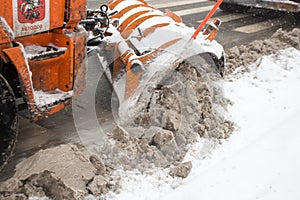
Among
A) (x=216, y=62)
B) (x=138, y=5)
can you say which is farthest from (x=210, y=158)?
(x=138, y=5)

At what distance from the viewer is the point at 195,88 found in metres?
4.54

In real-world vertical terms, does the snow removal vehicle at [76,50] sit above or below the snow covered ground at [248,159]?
above

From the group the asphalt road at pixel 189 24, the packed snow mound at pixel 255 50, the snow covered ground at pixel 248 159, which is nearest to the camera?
the snow covered ground at pixel 248 159

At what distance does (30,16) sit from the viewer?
3.39 m

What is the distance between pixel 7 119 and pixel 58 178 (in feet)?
1.94

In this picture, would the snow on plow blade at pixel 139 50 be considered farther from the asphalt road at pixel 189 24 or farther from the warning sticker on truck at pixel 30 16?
the warning sticker on truck at pixel 30 16

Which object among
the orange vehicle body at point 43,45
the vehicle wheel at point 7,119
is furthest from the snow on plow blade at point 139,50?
the vehicle wheel at point 7,119

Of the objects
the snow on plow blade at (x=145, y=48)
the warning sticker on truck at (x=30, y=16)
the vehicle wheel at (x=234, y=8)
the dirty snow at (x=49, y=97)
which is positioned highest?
the warning sticker on truck at (x=30, y=16)

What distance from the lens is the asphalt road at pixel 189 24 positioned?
4.14 metres

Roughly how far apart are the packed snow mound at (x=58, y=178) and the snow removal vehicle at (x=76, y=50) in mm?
222

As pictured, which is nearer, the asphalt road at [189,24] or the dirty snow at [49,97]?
the dirty snow at [49,97]

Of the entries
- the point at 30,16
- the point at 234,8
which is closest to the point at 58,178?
the point at 30,16

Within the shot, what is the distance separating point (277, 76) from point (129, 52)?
7.48 feet

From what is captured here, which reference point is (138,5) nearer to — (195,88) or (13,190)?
(195,88)
